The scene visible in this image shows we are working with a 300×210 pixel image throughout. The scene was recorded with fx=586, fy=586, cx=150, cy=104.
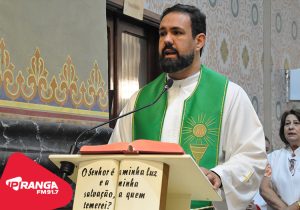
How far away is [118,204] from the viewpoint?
146 centimetres

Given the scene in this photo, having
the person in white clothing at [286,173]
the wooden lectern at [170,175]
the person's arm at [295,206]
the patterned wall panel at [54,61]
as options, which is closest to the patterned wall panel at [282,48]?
the person in white clothing at [286,173]

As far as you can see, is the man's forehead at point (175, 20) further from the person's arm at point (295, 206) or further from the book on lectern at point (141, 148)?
the person's arm at point (295, 206)

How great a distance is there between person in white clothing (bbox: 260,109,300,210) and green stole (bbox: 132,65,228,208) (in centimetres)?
184

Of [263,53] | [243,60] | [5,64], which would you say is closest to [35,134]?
[5,64]

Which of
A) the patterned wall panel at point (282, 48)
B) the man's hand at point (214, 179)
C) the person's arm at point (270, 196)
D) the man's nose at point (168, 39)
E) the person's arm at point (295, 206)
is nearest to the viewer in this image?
the man's hand at point (214, 179)

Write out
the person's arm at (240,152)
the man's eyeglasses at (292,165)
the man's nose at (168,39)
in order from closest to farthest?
the person's arm at (240,152) < the man's nose at (168,39) < the man's eyeglasses at (292,165)

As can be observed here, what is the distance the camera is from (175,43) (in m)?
2.26

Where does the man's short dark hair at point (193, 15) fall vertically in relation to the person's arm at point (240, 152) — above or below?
above

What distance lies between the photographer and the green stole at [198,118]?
2.36 m

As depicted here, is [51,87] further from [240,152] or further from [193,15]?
[240,152]

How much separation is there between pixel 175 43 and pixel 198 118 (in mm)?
356

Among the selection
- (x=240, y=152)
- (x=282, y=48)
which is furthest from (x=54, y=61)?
(x=282, y=48)


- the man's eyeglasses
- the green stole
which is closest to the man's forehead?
the green stole

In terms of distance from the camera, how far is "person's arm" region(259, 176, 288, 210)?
13.5 feet
